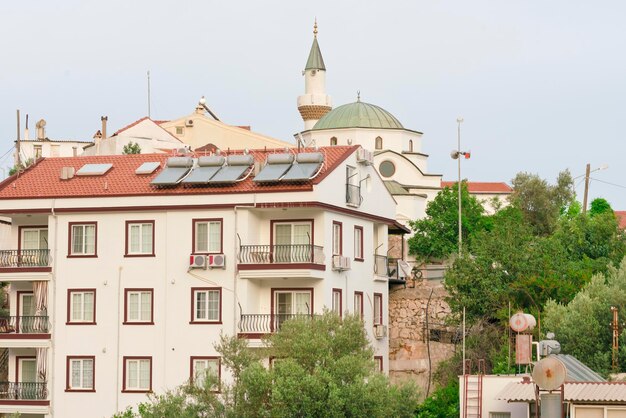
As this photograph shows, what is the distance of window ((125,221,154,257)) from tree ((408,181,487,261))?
3101cm

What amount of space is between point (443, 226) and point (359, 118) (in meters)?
17.7

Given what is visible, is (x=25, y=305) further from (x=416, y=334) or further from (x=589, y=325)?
(x=589, y=325)

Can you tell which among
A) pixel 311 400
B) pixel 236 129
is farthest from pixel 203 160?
pixel 236 129

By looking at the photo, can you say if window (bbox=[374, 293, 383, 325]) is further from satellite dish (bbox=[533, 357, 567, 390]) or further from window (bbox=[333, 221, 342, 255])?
satellite dish (bbox=[533, 357, 567, 390])

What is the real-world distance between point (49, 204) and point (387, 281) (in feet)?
43.8

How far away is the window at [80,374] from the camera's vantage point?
5256 cm

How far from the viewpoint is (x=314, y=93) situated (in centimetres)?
11556

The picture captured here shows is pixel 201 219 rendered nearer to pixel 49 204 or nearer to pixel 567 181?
pixel 49 204

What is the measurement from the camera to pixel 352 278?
2124 inches

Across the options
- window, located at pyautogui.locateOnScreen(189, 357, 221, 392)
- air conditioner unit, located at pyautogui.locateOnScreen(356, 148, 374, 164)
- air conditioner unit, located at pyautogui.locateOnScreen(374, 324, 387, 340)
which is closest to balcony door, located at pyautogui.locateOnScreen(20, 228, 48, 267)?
window, located at pyautogui.locateOnScreen(189, 357, 221, 392)

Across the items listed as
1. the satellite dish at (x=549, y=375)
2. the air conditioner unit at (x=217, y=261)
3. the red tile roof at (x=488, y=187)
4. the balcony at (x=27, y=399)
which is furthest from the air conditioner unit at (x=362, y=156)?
the red tile roof at (x=488, y=187)

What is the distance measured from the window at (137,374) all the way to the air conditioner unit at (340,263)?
729 cm

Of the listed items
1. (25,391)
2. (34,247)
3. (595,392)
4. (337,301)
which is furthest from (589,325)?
(34,247)

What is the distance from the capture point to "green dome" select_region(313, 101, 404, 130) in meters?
100
